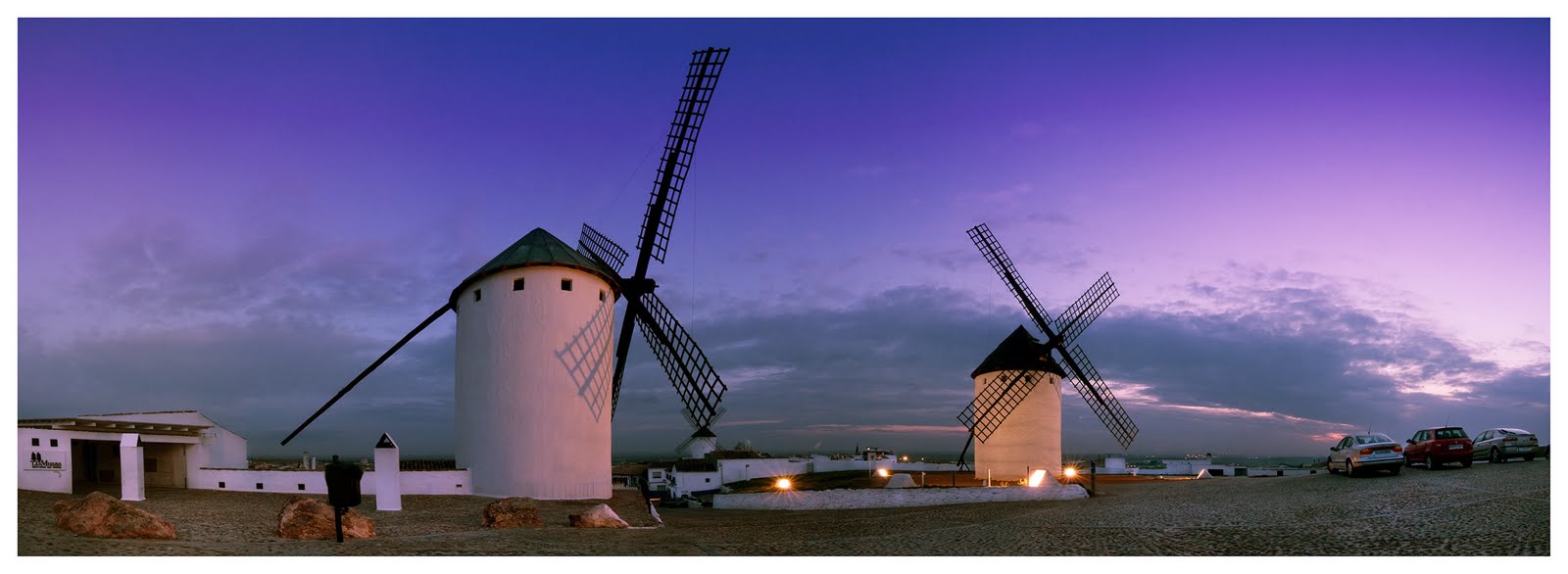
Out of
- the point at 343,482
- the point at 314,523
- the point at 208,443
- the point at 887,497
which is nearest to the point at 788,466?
the point at 887,497

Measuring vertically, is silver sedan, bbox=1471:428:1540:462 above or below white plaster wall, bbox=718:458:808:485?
above

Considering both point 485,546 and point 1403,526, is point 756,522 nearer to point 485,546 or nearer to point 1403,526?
point 485,546

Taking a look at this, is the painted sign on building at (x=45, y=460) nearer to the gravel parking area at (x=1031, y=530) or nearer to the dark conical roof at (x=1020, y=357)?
the gravel parking area at (x=1031, y=530)

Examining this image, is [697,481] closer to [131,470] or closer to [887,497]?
[887,497]

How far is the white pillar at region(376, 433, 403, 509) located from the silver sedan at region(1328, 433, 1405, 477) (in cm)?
2685

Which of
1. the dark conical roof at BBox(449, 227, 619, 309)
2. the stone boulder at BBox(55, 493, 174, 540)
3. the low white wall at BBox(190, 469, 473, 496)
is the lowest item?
the low white wall at BBox(190, 469, 473, 496)

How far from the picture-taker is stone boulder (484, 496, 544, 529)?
1941cm

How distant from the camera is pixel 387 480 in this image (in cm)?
2284

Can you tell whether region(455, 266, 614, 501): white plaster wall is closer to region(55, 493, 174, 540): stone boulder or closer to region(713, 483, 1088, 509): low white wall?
region(713, 483, 1088, 509): low white wall

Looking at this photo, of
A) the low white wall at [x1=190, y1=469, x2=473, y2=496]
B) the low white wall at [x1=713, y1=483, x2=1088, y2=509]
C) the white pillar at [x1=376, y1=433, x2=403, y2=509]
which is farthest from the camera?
the low white wall at [x1=713, y1=483, x2=1088, y2=509]

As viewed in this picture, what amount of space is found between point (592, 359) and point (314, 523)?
1271 cm

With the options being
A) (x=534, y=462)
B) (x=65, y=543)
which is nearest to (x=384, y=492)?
(x=534, y=462)

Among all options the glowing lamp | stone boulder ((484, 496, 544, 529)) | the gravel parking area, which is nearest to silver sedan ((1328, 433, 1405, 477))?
the gravel parking area

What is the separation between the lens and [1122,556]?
1353 cm
